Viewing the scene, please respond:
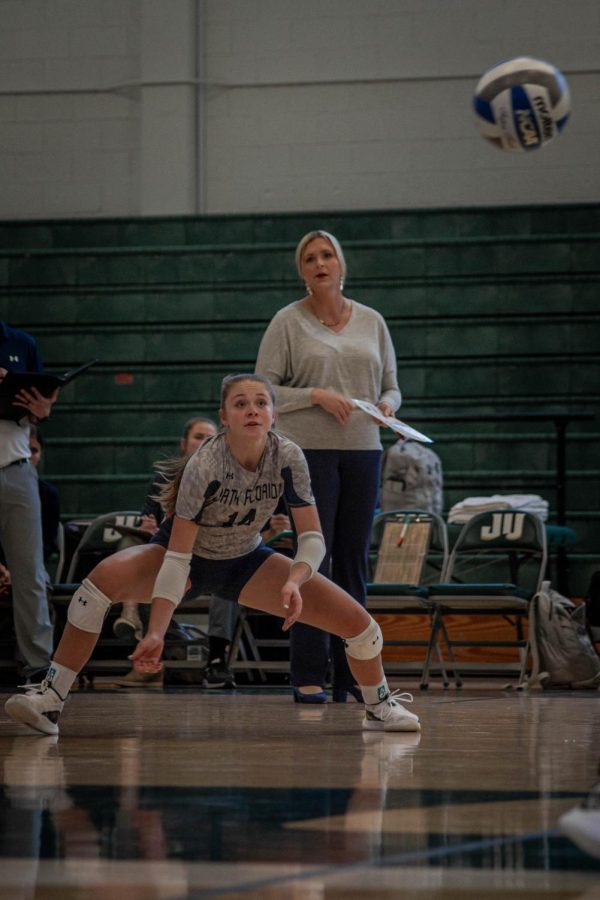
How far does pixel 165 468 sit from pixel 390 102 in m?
7.64

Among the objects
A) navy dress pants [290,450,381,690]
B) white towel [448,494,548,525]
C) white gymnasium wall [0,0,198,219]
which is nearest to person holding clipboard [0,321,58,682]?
navy dress pants [290,450,381,690]

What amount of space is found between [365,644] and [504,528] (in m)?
3.70

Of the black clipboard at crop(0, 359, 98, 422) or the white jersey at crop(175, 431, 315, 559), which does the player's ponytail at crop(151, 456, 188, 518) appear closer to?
the white jersey at crop(175, 431, 315, 559)

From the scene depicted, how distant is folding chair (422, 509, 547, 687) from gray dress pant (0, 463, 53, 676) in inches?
73.1

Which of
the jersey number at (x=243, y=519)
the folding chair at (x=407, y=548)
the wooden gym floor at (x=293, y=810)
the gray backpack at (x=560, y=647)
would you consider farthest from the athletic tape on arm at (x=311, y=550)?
the folding chair at (x=407, y=548)

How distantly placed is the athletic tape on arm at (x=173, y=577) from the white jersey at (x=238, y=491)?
0.12 m

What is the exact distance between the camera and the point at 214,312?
10.4m

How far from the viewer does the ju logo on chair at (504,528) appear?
24.5 ft

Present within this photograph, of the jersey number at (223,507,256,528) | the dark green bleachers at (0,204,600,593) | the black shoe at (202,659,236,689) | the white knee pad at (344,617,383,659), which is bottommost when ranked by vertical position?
the black shoe at (202,659,236,689)

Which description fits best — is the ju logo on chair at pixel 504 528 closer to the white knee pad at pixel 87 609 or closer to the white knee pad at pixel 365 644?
the white knee pad at pixel 365 644

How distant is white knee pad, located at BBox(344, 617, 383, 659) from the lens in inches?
155

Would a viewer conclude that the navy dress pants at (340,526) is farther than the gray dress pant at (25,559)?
No

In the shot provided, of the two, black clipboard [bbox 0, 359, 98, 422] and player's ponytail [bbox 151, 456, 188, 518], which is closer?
player's ponytail [bbox 151, 456, 188, 518]

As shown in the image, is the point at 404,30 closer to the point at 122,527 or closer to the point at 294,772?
the point at 122,527
